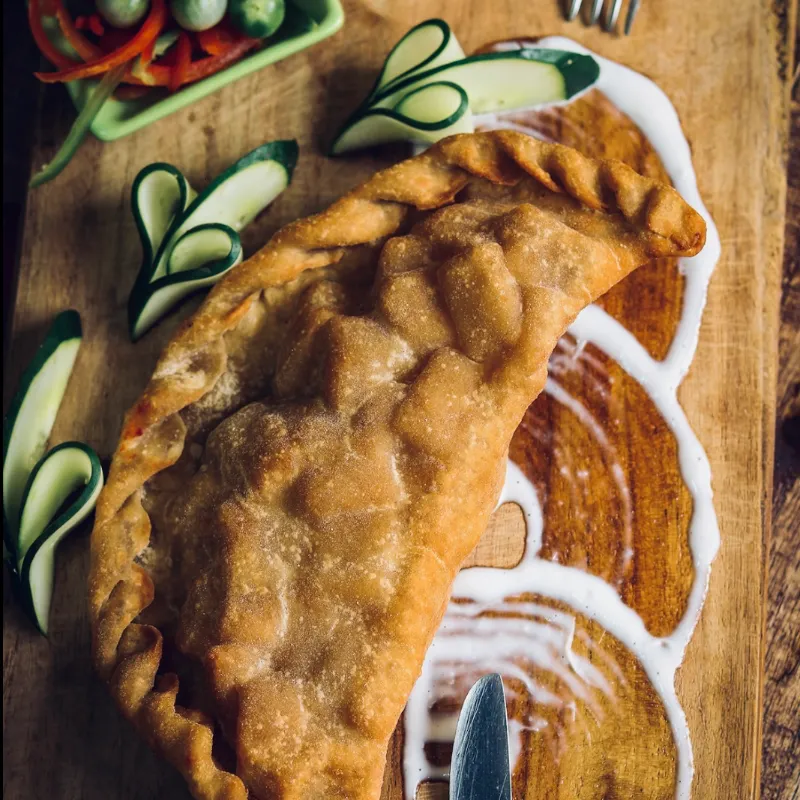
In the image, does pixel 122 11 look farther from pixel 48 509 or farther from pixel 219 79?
pixel 48 509

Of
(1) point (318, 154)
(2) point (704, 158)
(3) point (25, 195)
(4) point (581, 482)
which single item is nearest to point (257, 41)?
(1) point (318, 154)

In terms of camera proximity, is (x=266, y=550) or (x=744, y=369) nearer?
(x=266, y=550)

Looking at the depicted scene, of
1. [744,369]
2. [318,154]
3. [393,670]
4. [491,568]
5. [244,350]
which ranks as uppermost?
[318,154]

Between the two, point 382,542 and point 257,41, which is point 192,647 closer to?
point 382,542

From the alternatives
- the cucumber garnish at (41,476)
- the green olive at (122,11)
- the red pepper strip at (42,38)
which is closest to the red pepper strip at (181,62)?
the green olive at (122,11)

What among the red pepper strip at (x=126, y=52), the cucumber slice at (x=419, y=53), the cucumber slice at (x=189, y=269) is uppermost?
the red pepper strip at (x=126, y=52)

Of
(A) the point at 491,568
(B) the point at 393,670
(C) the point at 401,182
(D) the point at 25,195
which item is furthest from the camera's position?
(D) the point at 25,195

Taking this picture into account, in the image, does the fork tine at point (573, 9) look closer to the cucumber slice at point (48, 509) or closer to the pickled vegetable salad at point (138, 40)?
the pickled vegetable salad at point (138, 40)
